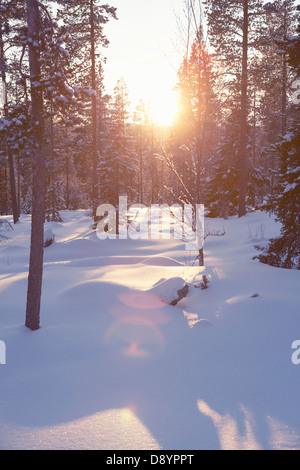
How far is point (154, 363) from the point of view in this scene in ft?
16.5

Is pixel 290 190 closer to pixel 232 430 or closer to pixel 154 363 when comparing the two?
pixel 154 363

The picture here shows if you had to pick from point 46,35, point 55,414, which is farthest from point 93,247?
point 55,414

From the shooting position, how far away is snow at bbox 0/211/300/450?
12.0 feet

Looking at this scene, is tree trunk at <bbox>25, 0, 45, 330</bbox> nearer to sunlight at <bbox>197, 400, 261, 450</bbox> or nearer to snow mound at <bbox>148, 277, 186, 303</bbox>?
snow mound at <bbox>148, 277, 186, 303</bbox>

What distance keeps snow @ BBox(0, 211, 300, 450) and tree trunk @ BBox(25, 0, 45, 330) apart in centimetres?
58

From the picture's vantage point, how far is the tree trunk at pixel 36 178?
5398mm

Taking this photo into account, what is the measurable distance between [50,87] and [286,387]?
5314mm

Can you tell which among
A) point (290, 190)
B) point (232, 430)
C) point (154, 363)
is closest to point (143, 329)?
point (154, 363)

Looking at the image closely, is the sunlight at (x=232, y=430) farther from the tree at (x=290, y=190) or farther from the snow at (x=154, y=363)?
the tree at (x=290, y=190)

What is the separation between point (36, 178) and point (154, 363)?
3.48 metres

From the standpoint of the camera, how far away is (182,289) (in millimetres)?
7078

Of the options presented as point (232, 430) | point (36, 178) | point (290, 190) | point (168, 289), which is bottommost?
point (232, 430)
